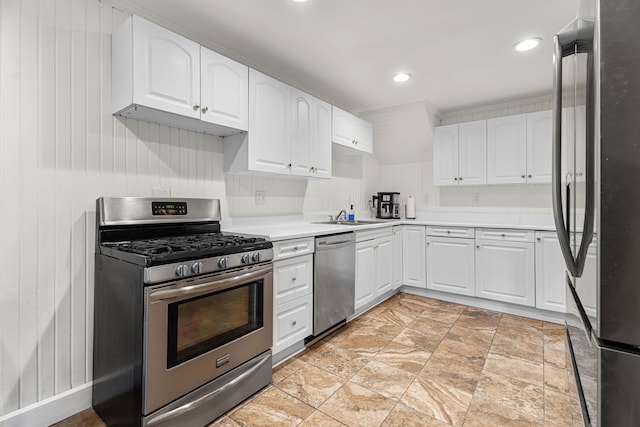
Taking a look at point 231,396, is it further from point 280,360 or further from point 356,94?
point 356,94

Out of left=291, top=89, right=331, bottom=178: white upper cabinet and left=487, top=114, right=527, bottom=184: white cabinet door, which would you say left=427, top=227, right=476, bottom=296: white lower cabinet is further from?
left=291, top=89, right=331, bottom=178: white upper cabinet

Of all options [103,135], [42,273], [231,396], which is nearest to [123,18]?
[103,135]

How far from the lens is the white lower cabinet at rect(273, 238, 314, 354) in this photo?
90.2 inches

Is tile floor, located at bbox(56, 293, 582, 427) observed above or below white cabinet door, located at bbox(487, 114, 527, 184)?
below

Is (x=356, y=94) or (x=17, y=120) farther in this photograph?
(x=356, y=94)

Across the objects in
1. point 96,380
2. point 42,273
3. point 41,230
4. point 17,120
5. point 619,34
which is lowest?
point 96,380

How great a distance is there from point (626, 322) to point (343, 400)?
1.68 m

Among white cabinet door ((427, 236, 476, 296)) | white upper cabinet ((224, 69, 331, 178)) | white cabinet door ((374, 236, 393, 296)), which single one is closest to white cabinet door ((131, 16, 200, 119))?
white upper cabinet ((224, 69, 331, 178))

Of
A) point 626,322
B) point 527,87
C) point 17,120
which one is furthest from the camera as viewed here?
point 527,87

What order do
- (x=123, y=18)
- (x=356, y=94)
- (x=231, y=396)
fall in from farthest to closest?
1. (x=356, y=94)
2. (x=123, y=18)
3. (x=231, y=396)

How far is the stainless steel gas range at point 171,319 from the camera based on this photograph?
4.99ft

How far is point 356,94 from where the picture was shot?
3703 millimetres

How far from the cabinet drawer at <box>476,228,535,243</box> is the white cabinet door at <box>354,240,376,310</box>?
1.26 m

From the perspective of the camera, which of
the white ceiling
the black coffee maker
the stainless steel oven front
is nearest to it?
the stainless steel oven front
